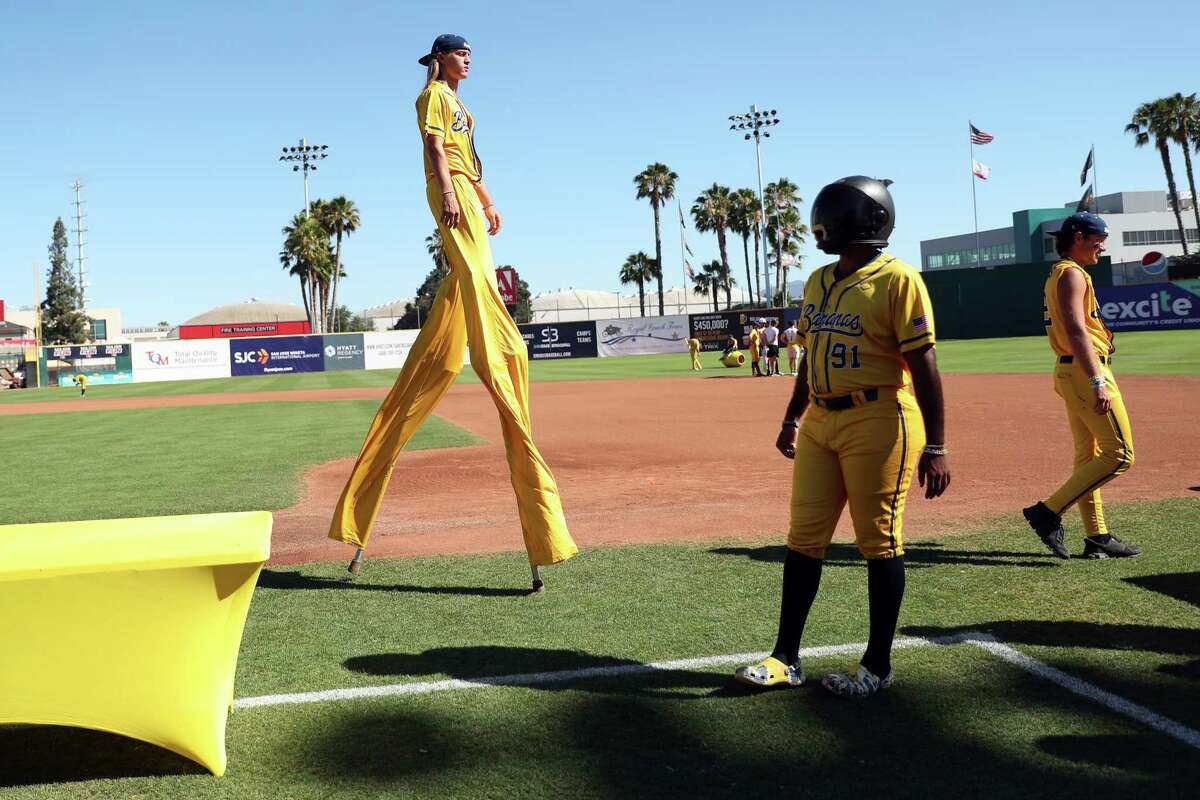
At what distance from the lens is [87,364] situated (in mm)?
48969

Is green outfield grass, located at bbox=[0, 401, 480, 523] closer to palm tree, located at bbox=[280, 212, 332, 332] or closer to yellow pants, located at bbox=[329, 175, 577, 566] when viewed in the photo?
yellow pants, located at bbox=[329, 175, 577, 566]

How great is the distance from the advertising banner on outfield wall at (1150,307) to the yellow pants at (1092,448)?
42987 mm

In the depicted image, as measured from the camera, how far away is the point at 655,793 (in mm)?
2928

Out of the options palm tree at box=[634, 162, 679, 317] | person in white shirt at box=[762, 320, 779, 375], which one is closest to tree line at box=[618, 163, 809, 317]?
palm tree at box=[634, 162, 679, 317]

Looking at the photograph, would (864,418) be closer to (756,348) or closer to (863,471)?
(863,471)

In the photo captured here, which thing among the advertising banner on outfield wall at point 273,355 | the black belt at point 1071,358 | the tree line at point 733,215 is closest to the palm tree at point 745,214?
the tree line at point 733,215

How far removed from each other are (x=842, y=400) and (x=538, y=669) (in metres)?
1.65

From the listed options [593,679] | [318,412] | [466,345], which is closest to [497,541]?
[466,345]

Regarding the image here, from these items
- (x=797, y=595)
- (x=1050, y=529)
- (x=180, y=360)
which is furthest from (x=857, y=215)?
(x=180, y=360)

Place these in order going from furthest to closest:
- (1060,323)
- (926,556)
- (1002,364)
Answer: (1002,364) < (926,556) < (1060,323)

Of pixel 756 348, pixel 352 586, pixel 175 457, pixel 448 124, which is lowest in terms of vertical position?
pixel 352 586

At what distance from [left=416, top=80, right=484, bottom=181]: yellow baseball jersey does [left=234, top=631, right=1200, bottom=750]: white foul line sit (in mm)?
2784

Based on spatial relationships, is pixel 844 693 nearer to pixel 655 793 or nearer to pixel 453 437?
pixel 655 793

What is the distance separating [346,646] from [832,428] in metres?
2.38
